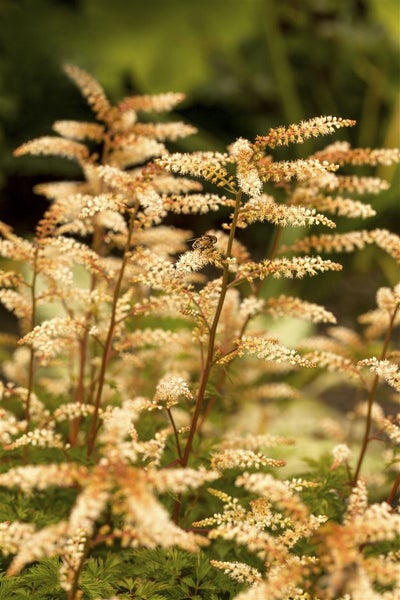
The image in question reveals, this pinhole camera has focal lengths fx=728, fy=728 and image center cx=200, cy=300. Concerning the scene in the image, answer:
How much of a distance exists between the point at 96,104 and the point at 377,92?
4.68m

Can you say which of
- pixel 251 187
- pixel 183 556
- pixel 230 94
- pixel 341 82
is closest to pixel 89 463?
pixel 183 556

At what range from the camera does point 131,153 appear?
2.13 m

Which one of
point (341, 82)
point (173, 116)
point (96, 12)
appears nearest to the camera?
point (96, 12)

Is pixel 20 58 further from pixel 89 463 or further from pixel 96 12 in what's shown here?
pixel 89 463

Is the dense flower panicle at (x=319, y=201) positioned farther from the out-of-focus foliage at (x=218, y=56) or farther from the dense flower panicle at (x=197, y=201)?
the out-of-focus foliage at (x=218, y=56)

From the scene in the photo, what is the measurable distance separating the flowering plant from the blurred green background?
10.5ft

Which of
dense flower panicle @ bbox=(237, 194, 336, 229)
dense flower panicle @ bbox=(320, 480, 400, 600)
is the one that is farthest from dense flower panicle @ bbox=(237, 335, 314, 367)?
dense flower panicle @ bbox=(320, 480, 400, 600)

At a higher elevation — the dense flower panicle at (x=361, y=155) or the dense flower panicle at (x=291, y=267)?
the dense flower panicle at (x=361, y=155)

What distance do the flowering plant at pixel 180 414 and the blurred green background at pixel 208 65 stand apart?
10.5 ft

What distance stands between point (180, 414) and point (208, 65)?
4186mm

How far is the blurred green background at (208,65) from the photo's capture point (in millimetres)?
5344

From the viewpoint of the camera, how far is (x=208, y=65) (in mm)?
5969

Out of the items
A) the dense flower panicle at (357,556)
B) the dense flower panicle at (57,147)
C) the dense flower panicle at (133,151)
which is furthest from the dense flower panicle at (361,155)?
the dense flower panicle at (357,556)

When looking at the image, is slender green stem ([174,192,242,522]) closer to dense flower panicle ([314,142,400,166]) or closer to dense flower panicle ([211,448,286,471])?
dense flower panicle ([211,448,286,471])
